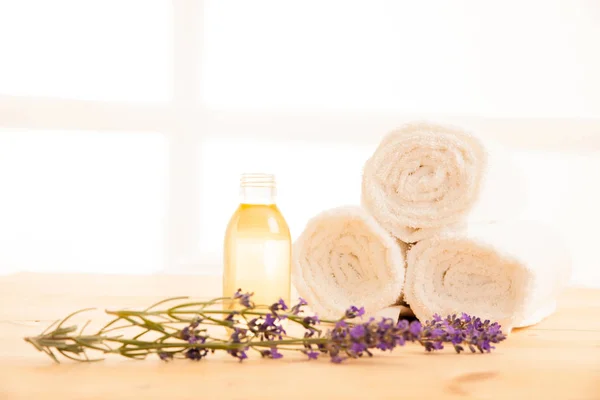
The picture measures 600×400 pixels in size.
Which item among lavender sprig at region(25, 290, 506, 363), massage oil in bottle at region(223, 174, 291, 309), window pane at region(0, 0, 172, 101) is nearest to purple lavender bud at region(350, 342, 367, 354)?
lavender sprig at region(25, 290, 506, 363)

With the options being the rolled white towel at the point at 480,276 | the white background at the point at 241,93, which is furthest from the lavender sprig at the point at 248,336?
the white background at the point at 241,93

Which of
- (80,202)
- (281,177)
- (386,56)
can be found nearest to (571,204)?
A: (386,56)

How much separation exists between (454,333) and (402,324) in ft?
0.38

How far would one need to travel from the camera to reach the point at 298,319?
78 centimetres

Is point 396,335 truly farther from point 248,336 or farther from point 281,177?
point 281,177

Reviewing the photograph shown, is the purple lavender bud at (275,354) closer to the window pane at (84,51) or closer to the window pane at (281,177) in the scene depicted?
the window pane at (281,177)

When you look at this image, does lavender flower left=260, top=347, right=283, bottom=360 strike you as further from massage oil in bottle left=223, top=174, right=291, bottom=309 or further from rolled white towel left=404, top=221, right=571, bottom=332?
rolled white towel left=404, top=221, right=571, bottom=332

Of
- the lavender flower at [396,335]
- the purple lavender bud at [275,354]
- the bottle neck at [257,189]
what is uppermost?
the bottle neck at [257,189]

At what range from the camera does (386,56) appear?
7.57 ft

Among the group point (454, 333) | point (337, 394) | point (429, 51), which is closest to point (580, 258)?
point (429, 51)

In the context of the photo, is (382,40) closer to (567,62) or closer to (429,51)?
(429,51)

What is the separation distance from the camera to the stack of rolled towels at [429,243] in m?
0.98

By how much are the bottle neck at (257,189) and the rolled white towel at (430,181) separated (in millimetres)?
148

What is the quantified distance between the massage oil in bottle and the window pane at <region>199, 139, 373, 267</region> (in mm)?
1305
